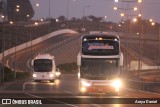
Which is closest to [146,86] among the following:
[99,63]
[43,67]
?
[99,63]

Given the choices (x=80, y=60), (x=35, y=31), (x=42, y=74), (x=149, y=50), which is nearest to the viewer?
(x=80, y=60)

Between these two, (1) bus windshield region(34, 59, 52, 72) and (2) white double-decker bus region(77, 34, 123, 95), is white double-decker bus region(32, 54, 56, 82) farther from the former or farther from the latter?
(2) white double-decker bus region(77, 34, 123, 95)

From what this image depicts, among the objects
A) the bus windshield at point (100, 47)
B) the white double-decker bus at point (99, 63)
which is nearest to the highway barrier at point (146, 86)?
the white double-decker bus at point (99, 63)

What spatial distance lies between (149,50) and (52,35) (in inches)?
1073

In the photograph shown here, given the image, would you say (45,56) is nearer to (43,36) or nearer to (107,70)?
(107,70)

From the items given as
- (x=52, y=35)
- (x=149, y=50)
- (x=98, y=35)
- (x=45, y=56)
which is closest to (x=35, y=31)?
(x=52, y=35)

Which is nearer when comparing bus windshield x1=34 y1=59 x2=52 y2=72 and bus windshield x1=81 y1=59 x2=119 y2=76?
bus windshield x1=81 y1=59 x2=119 y2=76

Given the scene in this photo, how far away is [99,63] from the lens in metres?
35.0

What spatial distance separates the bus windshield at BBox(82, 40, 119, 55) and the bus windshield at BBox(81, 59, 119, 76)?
0.51 meters

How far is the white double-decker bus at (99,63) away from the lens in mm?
34719

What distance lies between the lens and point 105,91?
35.7m

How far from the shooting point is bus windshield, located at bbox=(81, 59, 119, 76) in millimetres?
34875

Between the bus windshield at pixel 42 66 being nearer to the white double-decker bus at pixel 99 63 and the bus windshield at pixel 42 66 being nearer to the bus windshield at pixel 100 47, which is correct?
the white double-decker bus at pixel 99 63

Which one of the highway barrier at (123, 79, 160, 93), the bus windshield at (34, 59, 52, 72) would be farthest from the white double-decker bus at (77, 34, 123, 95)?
the bus windshield at (34, 59, 52, 72)
